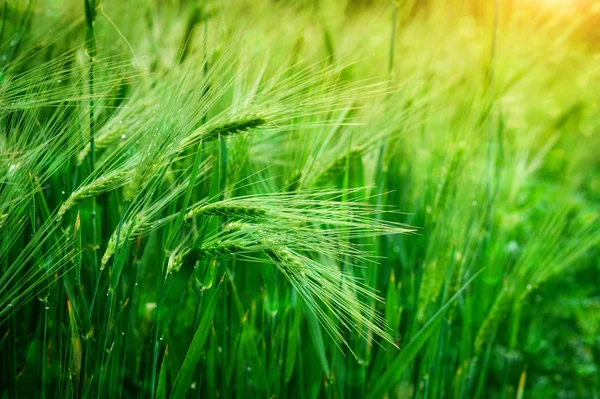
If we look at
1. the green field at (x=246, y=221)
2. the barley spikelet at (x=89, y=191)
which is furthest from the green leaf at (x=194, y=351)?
the barley spikelet at (x=89, y=191)

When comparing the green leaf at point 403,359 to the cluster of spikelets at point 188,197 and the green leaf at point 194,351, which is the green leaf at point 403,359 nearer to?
the cluster of spikelets at point 188,197

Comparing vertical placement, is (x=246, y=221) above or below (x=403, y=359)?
above

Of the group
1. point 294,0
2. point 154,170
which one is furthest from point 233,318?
point 294,0

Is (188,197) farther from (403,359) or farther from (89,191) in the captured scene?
(403,359)

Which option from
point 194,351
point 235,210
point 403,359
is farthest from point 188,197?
point 403,359

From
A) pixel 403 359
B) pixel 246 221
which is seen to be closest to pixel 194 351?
pixel 246 221

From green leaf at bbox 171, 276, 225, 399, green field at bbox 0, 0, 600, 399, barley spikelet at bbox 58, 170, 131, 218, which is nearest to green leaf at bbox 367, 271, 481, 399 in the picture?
green field at bbox 0, 0, 600, 399

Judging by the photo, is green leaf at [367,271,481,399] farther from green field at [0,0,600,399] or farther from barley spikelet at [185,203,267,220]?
barley spikelet at [185,203,267,220]

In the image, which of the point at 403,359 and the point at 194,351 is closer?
the point at 194,351

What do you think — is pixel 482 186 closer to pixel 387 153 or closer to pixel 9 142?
pixel 387 153
